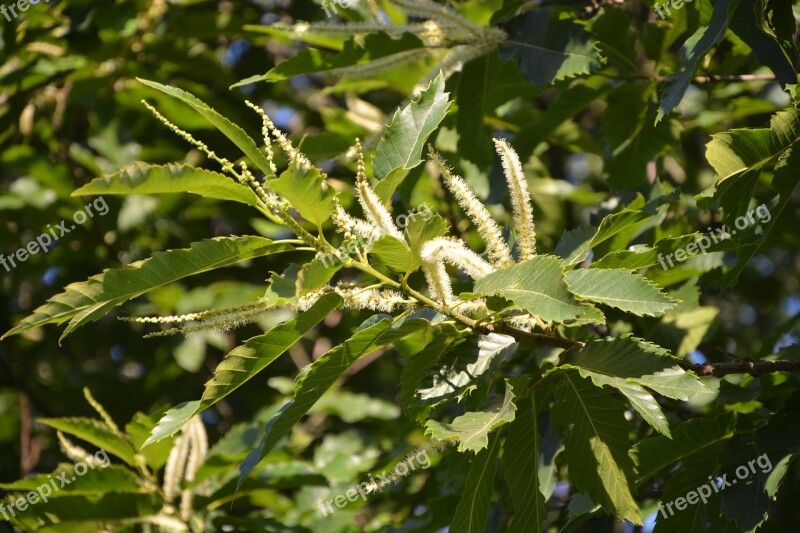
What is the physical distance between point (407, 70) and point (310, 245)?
1.88 meters

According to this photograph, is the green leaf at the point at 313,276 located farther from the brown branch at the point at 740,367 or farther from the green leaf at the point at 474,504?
the brown branch at the point at 740,367

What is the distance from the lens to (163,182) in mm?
1462

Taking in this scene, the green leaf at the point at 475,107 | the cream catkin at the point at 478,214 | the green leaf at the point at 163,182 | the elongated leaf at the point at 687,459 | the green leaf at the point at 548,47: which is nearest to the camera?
the green leaf at the point at 163,182

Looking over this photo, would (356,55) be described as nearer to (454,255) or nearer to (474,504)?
(454,255)

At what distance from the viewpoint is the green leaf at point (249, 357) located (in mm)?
1522

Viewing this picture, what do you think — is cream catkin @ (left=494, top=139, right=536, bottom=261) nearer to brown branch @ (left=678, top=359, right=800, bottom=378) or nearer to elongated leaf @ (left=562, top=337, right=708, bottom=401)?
elongated leaf @ (left=562, top=337, right=708, bottom=401)

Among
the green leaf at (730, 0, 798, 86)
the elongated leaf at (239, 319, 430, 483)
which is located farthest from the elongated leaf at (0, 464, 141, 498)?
the green leaf at (730, 0, 798, 86)

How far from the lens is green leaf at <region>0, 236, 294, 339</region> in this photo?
1.49 meters

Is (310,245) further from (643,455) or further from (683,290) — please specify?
(683,290)

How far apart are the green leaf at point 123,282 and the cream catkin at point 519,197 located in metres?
0.51

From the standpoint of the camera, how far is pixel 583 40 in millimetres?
2316

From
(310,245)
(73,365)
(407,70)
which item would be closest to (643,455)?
(310,245)

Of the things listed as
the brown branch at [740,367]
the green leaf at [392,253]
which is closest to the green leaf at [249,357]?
the green leaf at [392,253]

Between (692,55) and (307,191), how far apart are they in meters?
0.95
